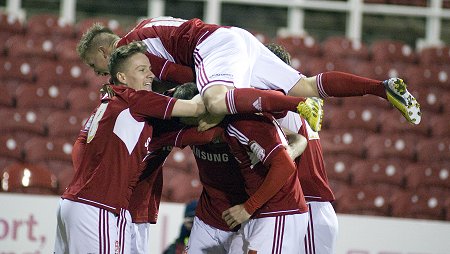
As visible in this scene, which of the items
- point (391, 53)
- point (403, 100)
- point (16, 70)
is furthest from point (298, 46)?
point (403, 100)

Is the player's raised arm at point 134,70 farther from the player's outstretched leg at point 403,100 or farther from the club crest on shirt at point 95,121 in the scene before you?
the player's outstretched leg at point 403,100

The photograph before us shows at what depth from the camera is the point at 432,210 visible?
798 centimetres

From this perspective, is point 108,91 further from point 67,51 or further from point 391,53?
point 391,53

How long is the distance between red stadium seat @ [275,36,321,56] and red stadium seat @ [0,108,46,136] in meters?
3.08

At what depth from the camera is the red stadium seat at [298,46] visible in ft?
33.0

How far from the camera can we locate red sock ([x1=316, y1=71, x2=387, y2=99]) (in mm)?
4258

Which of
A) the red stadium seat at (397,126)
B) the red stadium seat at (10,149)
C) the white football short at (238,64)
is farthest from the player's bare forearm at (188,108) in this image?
the red stadium seat at (397,126)

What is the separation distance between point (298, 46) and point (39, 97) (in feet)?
10.4

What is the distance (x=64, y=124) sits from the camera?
27.9 ft

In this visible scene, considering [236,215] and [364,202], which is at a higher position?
[236,215]

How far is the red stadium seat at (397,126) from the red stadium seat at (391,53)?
3.66 feet

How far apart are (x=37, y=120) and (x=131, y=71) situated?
4587 mm

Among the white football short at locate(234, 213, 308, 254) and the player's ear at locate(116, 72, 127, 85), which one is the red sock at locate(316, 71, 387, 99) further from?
the player's ear at locate(116, 72, 127, 85)

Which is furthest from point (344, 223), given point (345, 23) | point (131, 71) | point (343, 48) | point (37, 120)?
point (345, 23)
